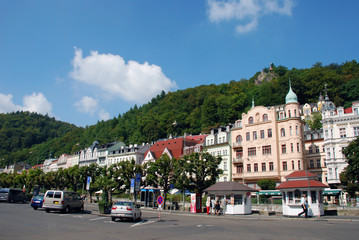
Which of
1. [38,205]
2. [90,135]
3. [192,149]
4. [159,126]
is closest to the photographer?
[38,205]

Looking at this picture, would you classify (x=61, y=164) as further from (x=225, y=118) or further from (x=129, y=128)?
(x=225, y=118)

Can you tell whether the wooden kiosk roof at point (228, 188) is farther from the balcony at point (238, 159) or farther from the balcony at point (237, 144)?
the balcony at point (237, 144)

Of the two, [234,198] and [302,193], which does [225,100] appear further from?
[302,193]

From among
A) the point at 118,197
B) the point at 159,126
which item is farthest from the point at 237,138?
the point at 159,126

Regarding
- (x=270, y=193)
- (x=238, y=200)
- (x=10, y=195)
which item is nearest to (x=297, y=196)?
(x=238, y=200)

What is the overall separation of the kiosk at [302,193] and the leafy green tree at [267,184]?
2257cm

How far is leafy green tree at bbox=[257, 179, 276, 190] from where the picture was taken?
52750 mm

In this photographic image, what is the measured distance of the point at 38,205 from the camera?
33156 millimetres

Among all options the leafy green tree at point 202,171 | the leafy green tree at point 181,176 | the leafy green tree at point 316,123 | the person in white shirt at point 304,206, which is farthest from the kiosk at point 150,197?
the leafy green tree at point 316,123

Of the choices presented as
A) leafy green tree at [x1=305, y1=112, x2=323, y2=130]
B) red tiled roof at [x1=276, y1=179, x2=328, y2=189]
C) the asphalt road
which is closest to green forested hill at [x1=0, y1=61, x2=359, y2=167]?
leafy green tree at [x1=305, y1=112, x2=323, y2=130]

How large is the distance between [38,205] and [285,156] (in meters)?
40.7

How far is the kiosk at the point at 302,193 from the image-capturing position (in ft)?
95.7

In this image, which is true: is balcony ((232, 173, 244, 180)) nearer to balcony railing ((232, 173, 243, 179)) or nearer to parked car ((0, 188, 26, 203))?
balcony railing ((232, 173, 243, 179))

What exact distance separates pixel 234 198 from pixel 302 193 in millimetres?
6896
